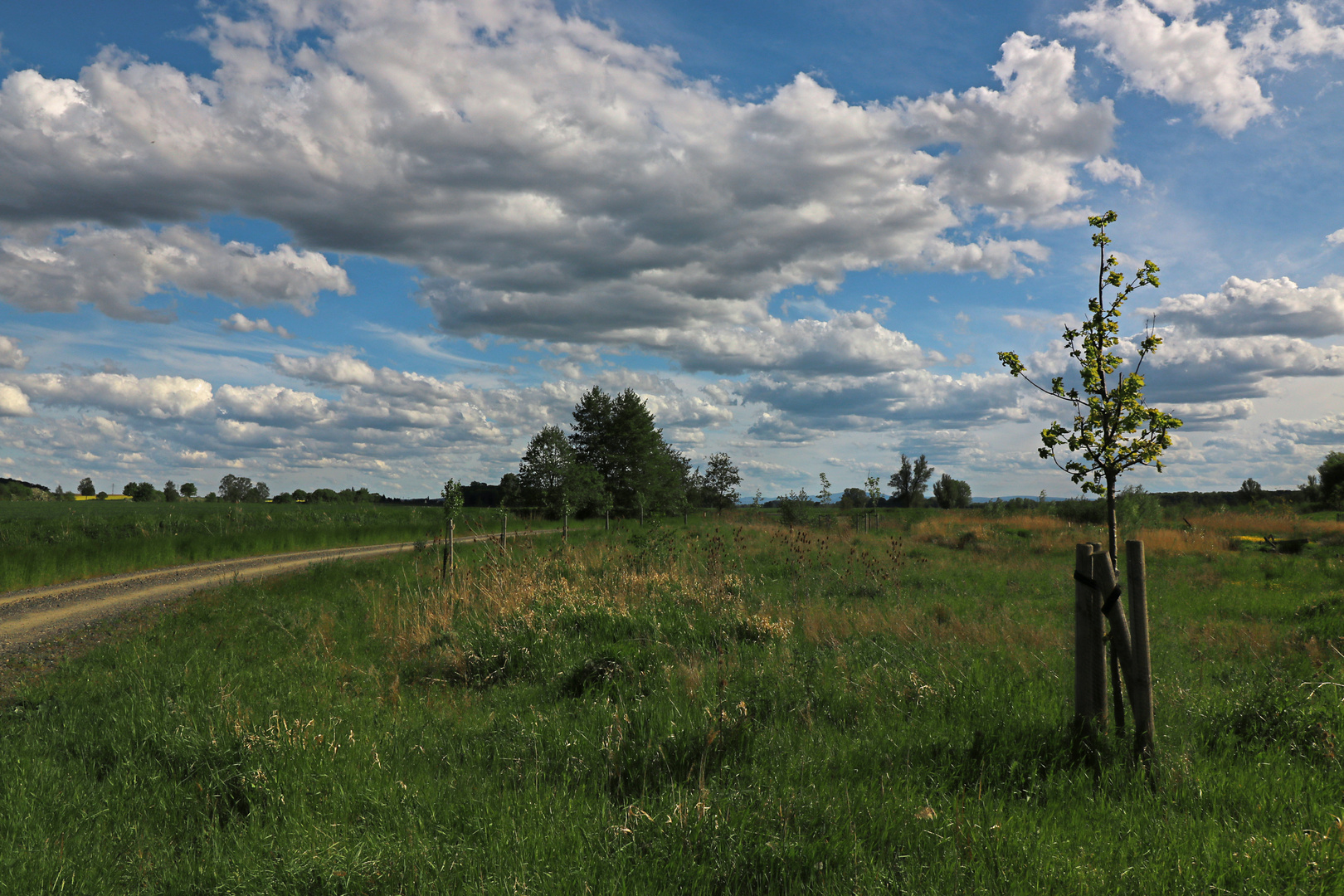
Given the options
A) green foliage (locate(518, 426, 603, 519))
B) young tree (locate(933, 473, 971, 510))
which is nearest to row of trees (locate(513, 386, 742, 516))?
green foliage (locate(518, 426, 603, 519))

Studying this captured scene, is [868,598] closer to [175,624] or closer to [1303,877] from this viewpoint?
[1303,877]

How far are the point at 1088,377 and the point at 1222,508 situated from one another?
4586 centimetres

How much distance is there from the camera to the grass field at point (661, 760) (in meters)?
3.85

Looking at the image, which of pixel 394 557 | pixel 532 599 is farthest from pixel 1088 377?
pixel 394 557

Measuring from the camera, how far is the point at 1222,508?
140ft

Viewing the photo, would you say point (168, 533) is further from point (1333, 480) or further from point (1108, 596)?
point (1333, 480)

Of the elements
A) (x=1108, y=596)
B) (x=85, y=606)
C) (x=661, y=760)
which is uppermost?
(x=1108, y=596)

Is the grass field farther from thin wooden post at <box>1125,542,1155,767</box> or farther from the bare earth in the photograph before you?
the bare earth

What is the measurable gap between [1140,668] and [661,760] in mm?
3655

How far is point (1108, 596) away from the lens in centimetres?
532

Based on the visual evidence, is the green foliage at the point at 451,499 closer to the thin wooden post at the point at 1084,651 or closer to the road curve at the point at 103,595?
the road curve at the point at 103,595

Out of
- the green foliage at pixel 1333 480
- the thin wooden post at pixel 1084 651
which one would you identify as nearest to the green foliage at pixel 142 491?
the thin wooden post at pixel 1084 651

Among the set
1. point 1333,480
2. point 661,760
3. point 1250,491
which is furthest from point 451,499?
point 1250,491

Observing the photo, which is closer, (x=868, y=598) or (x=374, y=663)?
(x=374, y=663)
